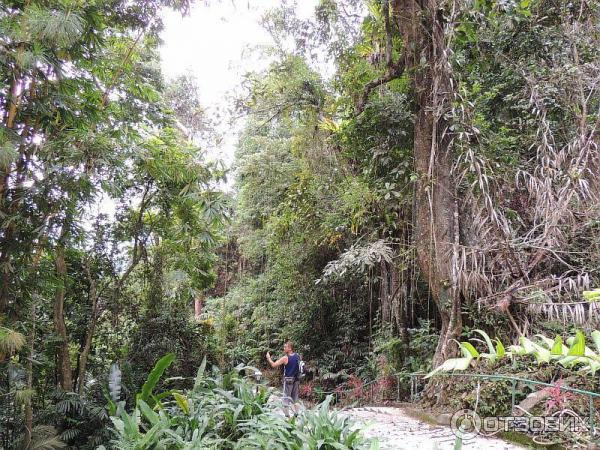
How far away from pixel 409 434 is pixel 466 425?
0.55m

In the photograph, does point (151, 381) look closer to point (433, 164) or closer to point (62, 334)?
point (62, 334)

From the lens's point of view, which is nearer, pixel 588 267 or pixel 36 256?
pixel 36 256

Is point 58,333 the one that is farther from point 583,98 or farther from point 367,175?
point 583,98

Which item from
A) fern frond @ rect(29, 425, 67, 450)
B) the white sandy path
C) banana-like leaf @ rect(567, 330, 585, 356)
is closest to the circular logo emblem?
the white sandy path

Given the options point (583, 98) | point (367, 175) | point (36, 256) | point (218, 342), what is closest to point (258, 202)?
point (218, 342)

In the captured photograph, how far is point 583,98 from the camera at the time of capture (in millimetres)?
5340

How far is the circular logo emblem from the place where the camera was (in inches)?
146

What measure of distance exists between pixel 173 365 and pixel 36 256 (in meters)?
4.12

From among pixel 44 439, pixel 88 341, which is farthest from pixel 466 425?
pixel 88 341

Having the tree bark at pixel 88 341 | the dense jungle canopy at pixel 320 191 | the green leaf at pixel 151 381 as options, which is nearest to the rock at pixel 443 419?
the dense jungle canopy at pixel 320 191

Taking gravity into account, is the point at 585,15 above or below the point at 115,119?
above

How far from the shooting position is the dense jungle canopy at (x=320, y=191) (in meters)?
4.05

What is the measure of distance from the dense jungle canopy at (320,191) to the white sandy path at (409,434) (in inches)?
19.6

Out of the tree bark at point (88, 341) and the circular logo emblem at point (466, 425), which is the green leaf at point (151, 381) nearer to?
the circular logo emblem at point (466, 425)
